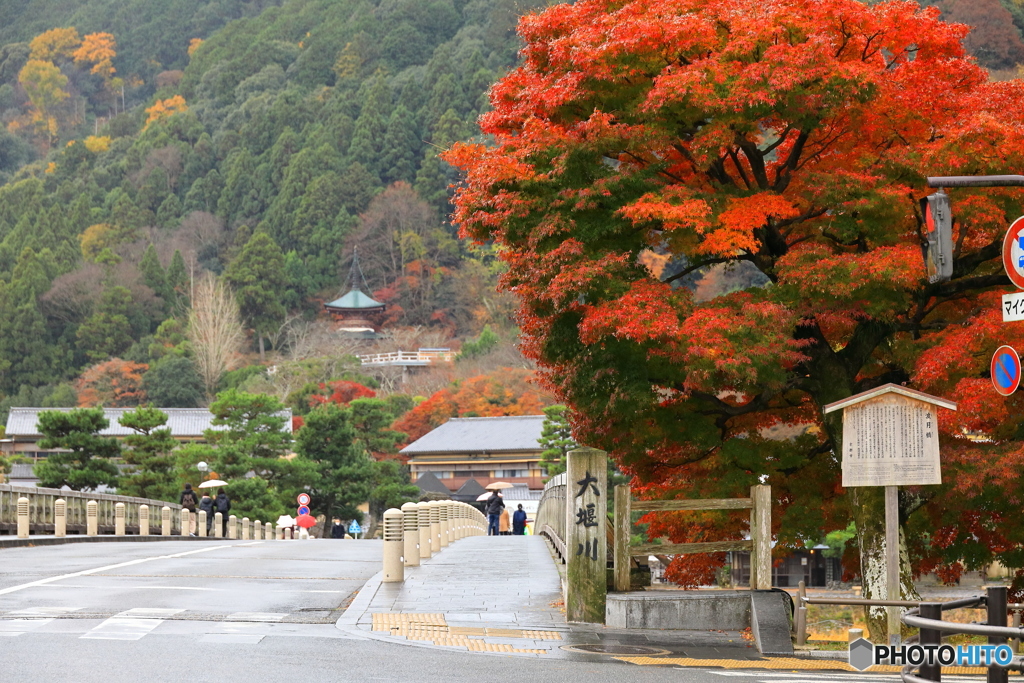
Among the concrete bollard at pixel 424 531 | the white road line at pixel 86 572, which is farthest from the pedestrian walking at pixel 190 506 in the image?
the concrete bollard at pixel 424 531

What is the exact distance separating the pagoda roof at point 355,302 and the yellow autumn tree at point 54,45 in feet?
234

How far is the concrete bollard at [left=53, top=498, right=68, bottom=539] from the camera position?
25.4 meters

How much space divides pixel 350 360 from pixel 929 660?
71320 mm

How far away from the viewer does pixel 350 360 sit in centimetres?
7612

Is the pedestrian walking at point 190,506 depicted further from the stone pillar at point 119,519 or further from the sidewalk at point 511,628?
the sidewalk at point 511,628

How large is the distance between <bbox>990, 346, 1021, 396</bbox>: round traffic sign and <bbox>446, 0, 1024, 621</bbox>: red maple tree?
47.4 inches

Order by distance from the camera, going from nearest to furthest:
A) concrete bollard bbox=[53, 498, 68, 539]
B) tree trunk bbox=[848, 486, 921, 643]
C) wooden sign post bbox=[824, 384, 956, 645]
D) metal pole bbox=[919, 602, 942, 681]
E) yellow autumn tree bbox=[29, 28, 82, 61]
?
metal pole bbox=[919, 602, 942, 681] < wooden sign post bbox=[824, 384, 956, 645] < tree trunk bbox=[848, 486, 921, 643] < concrete bollard bbox=[53, 498, 68, 539] < yellow autumn tree bbox=[29, 28, 82, 61]

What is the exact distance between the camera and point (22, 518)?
24.0m

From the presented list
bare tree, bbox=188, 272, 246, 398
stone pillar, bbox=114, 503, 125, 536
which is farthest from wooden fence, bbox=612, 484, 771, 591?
bare tree, bbox=188, 272, 246, 398

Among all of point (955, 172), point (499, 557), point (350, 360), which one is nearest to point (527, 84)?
point (955, 172)

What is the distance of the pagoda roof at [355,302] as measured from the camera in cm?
9750

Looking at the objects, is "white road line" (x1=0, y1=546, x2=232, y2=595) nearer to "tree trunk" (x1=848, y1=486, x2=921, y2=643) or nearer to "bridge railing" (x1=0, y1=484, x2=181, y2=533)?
"bridge railing" (x1=0, y1=484, x2=181, y2=533)

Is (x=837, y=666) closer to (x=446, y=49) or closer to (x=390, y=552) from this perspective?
(x=390, y=552)

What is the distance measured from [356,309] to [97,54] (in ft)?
229
